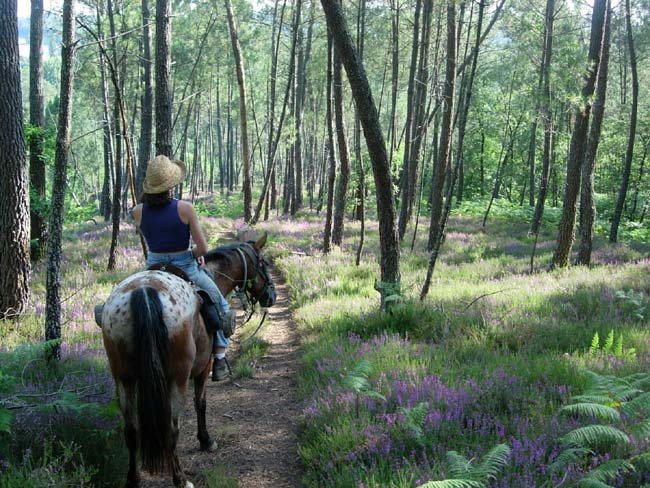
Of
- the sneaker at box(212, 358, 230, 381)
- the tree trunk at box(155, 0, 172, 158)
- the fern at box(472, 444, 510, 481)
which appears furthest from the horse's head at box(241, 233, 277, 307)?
the fern at box(472, 444, 510, 481)

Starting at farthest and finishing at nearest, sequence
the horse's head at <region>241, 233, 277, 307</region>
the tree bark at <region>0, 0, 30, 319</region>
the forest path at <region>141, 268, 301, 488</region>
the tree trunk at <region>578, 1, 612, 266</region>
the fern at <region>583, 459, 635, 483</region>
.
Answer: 1. the tree trunk at <region>578, 1, 612, 266</region>
2. the tree bark at <region>0, 0, 30, 319</region>
3. the horse's head at <region>241, 233, 277, 307</region>
4. the forest path at <region>141, 268, 301, 488</region>
5. the fern at <region>583, 459, 635, 483</region>

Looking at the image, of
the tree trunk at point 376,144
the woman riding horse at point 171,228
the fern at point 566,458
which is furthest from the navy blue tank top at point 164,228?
the fern at point 566,458

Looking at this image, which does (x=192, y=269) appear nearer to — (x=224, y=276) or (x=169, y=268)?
(x=169, y=268)

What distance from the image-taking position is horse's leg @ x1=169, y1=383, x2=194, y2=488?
3.94 meters

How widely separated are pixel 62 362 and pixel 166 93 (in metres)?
5.08

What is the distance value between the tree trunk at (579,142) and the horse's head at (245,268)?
30.7 ft

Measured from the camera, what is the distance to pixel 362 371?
495 cm

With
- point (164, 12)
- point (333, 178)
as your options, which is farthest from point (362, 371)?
point (333, 178)

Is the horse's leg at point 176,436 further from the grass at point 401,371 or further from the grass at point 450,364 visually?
the grass at point 450,364

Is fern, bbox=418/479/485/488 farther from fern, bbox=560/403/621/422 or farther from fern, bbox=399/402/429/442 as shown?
fern, bbox=560/403/621/422

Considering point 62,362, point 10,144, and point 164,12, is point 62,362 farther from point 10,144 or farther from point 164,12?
point 164,12

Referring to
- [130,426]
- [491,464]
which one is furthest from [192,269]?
[491,464]

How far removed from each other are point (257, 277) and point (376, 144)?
120 inches

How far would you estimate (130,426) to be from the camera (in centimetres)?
393
